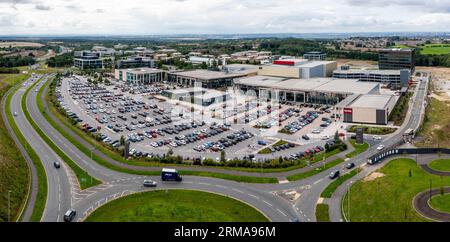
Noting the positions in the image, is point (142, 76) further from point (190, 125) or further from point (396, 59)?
point (396, 59)

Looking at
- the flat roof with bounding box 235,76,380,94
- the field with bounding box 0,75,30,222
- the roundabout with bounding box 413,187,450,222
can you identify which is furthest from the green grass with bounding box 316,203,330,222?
the flat roof with bounding box 235,76,380,94

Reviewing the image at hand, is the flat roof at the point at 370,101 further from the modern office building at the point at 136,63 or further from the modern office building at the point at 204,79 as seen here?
the modern office building at the point at 136,63

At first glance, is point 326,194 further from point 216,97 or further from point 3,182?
point 216,97

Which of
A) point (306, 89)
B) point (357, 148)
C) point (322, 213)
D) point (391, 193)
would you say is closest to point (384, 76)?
point (306, 89)

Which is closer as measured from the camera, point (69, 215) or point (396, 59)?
point (69, 215)

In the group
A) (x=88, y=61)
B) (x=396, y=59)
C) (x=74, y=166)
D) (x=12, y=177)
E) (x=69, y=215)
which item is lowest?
(x=69, y=215)

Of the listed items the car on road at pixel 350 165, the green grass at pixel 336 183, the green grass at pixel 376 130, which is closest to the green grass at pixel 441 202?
the green grass at pixel 336 183
